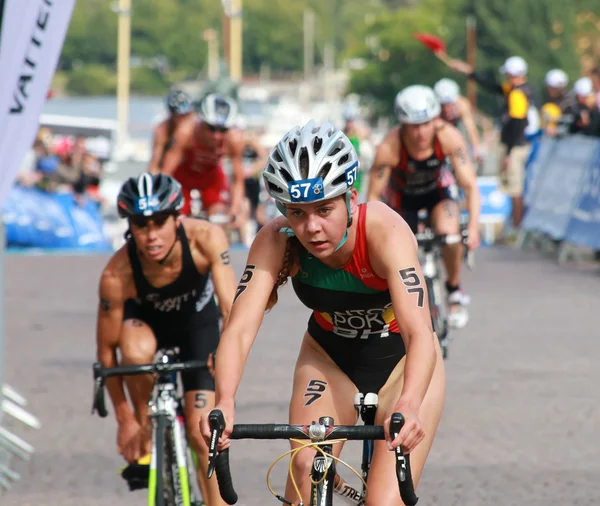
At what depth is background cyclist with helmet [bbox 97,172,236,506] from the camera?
22.1 feet

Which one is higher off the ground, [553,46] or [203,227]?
[553,46]

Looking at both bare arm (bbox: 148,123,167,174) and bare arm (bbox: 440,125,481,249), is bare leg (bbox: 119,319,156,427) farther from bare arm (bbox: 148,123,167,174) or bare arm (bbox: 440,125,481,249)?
bare arm (bbox: 148,123,167,174)

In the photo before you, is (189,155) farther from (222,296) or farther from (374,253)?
(374,253)

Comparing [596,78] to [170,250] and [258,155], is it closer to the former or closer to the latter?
[258,155]

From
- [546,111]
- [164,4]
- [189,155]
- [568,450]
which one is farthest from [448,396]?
[164,4]

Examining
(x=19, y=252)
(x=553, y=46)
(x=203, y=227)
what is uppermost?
(x=553, y=46)

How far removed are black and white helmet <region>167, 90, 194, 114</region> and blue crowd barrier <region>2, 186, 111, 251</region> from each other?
427 inches

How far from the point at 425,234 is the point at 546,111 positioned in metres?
10.4

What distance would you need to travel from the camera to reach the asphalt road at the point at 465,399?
8.13 meters

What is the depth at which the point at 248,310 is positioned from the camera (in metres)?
5.02

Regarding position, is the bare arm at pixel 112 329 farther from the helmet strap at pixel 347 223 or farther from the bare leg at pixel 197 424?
the helmet strap at pixel 347 223

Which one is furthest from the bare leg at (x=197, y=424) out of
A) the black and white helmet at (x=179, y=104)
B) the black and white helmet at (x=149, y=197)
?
the black and white helmet at (x=179, y=104)

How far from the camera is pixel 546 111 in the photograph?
21.9 m

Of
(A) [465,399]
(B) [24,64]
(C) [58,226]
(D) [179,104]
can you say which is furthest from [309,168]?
(C) [58,226]
